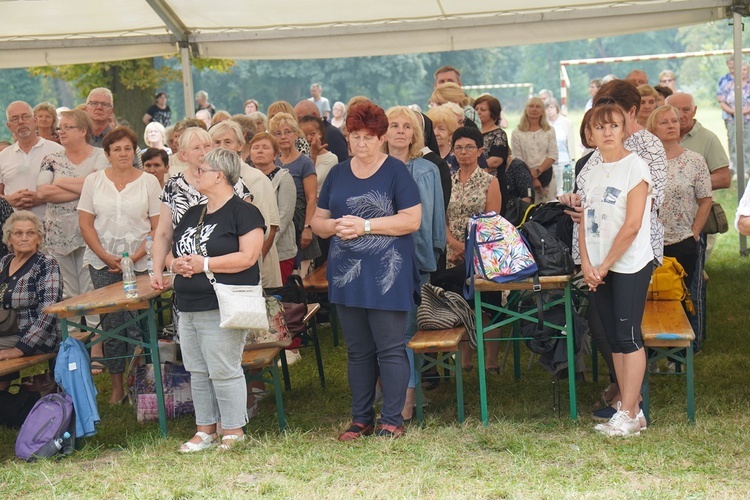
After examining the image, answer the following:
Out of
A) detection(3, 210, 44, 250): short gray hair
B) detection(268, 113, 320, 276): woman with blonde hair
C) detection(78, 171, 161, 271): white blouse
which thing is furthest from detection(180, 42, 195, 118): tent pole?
detection(3, 210, 44, 250): short gray hair

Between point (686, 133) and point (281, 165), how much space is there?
2844 mm

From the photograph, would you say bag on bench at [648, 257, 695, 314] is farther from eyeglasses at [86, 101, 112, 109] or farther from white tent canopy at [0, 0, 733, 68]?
eyeglasses at [86, 101, 112, 109]

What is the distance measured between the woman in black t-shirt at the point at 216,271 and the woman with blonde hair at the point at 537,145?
5205 mm

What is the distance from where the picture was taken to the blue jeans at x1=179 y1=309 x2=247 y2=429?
4.97 meters

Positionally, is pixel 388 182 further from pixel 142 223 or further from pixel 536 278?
pixel 142 223

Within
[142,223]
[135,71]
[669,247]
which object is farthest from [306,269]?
[135,71]

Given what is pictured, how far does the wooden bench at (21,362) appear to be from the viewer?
5.38 metres

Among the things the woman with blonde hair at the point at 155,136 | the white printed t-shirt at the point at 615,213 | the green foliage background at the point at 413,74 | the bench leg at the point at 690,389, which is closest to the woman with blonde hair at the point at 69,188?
the woman with blonde hair at the point at 155,136

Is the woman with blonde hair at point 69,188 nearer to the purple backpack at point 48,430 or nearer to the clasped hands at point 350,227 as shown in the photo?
the purple backpack at point 48,430

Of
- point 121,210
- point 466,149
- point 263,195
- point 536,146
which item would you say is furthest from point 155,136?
point 466,149

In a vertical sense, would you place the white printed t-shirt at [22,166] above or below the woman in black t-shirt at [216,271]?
above

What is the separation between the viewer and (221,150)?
497 centimetres

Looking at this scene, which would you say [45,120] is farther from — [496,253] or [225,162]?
[496,253]

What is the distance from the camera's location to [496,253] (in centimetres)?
510
